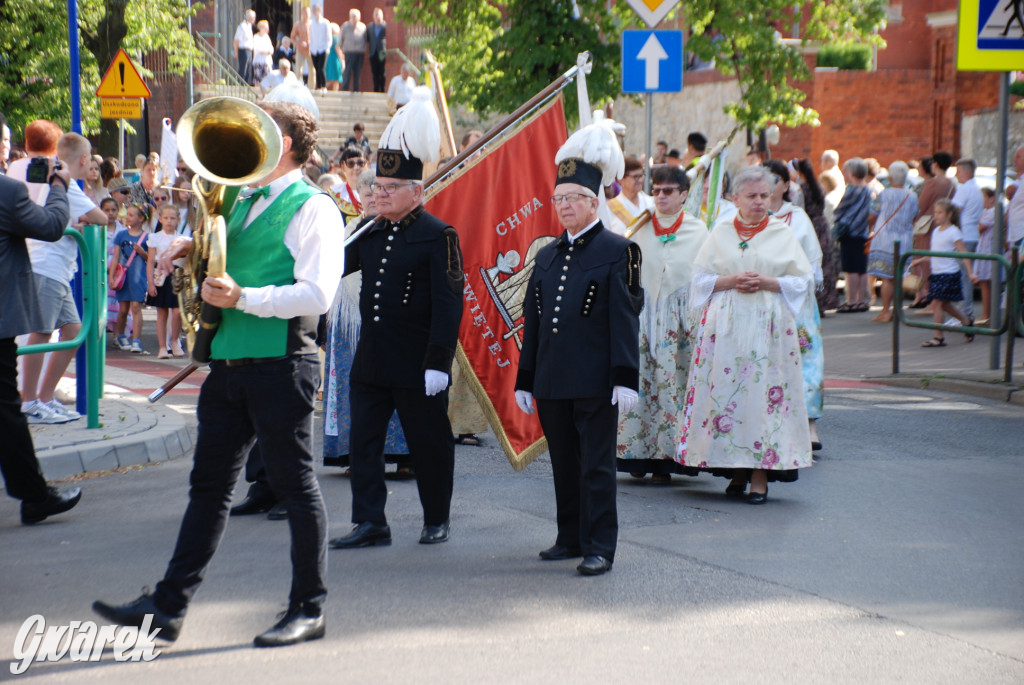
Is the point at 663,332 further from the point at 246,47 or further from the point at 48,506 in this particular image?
the point at 246,47

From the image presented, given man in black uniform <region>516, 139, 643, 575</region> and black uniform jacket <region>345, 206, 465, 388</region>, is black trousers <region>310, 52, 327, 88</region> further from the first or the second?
man in black uniform <region>516, 139, 643, 575</region>

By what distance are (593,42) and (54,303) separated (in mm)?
10025

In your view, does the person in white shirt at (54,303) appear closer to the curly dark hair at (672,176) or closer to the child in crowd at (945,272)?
the curly dark hair at (672,176)

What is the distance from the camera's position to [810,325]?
7.91 metres

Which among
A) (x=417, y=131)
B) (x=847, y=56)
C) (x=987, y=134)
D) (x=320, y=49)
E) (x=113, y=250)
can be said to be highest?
(x=320, y=49)

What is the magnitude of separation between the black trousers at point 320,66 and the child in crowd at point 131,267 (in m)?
15.4

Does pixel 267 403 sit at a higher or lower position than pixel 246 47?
lower

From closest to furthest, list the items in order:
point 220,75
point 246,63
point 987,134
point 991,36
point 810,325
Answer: point 810,325
point 991,36
point 987,134
point 246,63
point 220,75

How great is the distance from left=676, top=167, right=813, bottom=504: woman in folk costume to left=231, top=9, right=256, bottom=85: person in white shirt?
22506mm

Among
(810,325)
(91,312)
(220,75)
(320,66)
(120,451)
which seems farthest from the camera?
(220,75)

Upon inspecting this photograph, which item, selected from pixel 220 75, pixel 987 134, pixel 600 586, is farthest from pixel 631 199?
pixel 220 75

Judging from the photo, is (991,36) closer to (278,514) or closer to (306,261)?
(278,514)

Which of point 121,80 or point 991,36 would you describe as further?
point 121,80

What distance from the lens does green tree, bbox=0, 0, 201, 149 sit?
814 inches
